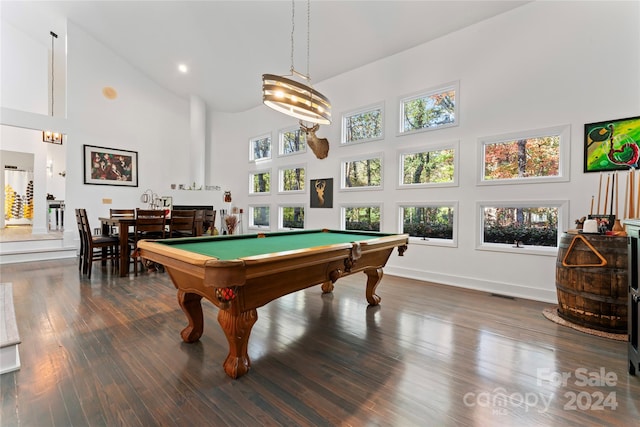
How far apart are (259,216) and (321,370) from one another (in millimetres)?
6409

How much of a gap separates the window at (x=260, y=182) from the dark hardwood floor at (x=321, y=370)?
15.9 ft

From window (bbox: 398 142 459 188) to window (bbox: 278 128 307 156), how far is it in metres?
2.59

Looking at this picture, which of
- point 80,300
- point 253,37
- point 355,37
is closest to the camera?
point 80,300

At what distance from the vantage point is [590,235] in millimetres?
2678

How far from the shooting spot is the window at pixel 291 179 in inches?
269

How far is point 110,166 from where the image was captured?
7.11 meters

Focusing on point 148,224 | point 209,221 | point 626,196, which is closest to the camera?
point 626,196

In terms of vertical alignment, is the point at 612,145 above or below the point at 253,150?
below

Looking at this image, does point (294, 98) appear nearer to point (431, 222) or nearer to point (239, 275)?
point (239, 275)

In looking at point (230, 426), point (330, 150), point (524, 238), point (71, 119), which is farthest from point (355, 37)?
point (71, 119)

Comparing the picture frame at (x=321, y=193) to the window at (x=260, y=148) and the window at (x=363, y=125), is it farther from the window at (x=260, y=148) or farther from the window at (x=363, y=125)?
the window at (x=260, y=148)

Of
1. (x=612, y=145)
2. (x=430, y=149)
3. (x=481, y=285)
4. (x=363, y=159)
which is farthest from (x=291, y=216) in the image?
(x=612, y=145)

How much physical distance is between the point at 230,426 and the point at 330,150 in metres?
5.23

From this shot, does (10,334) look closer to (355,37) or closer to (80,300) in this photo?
(80,300)
